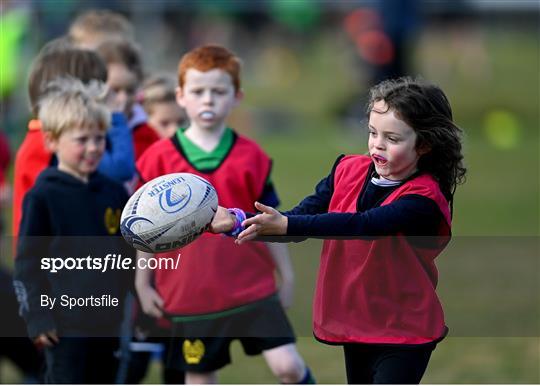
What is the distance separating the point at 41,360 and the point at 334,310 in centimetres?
247

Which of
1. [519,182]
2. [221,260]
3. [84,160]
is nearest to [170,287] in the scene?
[221,260]

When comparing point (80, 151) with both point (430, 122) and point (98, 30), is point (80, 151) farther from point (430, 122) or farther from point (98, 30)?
point (98, 30)

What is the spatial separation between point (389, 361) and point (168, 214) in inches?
38.0

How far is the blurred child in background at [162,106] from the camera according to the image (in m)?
6.80

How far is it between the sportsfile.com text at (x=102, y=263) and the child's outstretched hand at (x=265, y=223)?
1.11 meters

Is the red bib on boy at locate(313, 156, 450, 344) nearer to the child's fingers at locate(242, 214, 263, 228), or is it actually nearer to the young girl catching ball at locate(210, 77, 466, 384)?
the young girl catching ball at locate(210, 77, 466, 384)

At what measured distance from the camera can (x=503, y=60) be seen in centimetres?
3594

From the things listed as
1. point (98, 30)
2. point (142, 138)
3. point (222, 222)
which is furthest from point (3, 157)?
point (222, 222)

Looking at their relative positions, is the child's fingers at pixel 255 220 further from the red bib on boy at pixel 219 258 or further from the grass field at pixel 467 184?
the red bib on boy at pixel 219 258

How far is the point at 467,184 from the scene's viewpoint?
15.9 metres

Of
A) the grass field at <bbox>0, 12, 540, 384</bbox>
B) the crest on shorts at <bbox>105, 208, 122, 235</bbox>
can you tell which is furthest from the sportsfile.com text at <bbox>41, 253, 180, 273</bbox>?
the grass field at <bbox>0, 12, 540, 384</bbox>

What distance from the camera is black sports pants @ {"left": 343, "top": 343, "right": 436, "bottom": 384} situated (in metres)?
4.51

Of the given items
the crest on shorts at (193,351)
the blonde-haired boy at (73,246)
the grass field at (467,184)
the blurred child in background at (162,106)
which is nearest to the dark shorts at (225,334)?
the crest on shorts at (193,351)

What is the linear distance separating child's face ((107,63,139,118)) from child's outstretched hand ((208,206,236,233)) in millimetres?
2136
